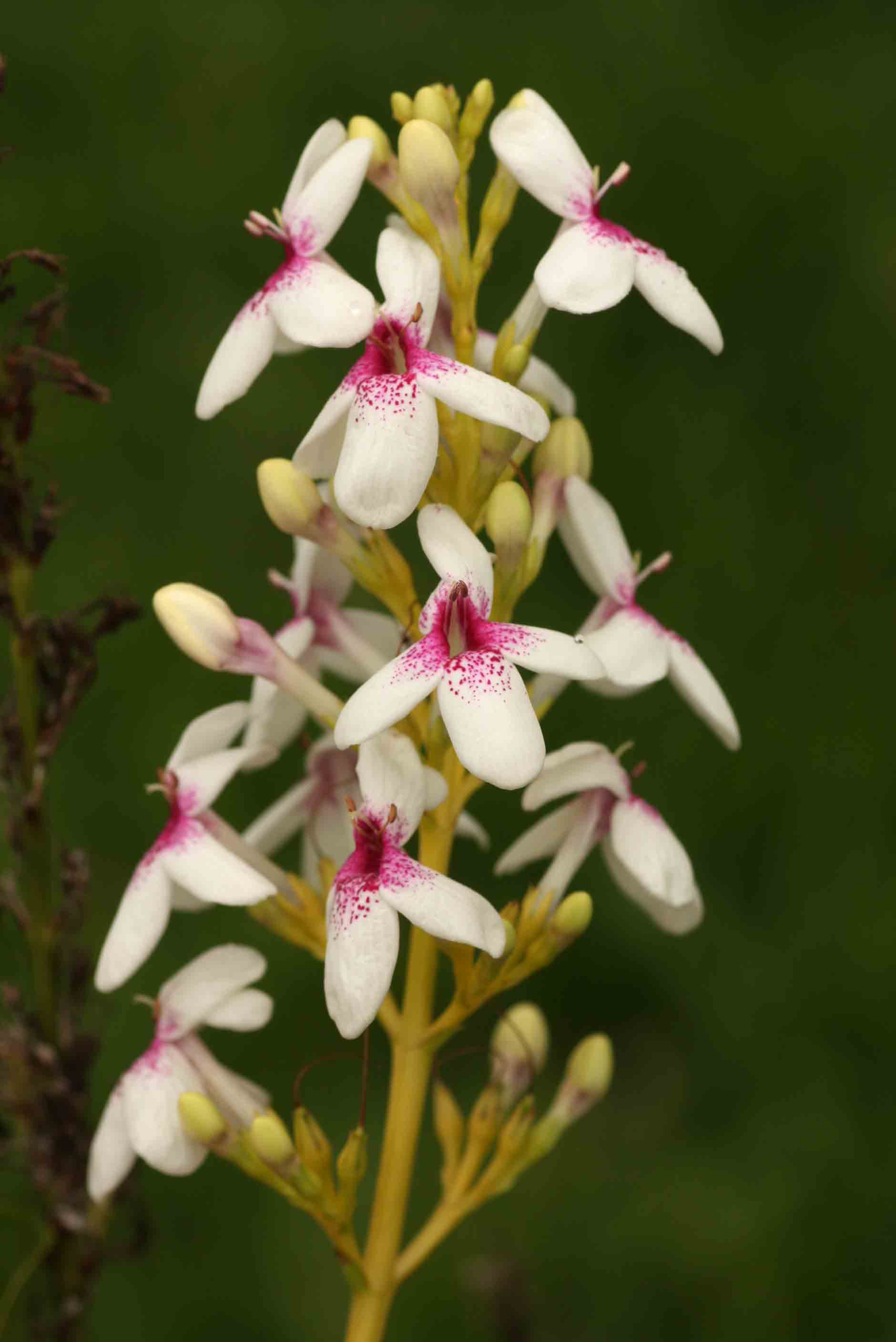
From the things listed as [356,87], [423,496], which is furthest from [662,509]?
[423,496]

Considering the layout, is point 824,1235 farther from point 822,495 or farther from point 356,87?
point 356,87

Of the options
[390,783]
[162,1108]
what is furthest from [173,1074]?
[390,783]

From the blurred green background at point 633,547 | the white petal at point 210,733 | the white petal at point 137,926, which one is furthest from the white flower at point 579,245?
the blurred green background at point 633,547

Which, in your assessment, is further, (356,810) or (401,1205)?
(401,1205)

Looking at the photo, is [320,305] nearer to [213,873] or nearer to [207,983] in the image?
[213,873]

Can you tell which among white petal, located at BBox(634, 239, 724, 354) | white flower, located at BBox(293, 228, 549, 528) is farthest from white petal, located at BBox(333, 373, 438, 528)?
white petal, located at BBox(634, 239, 724, 354)

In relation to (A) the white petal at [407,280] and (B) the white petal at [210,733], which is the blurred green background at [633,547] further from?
(A) the white petal at [407,280]
